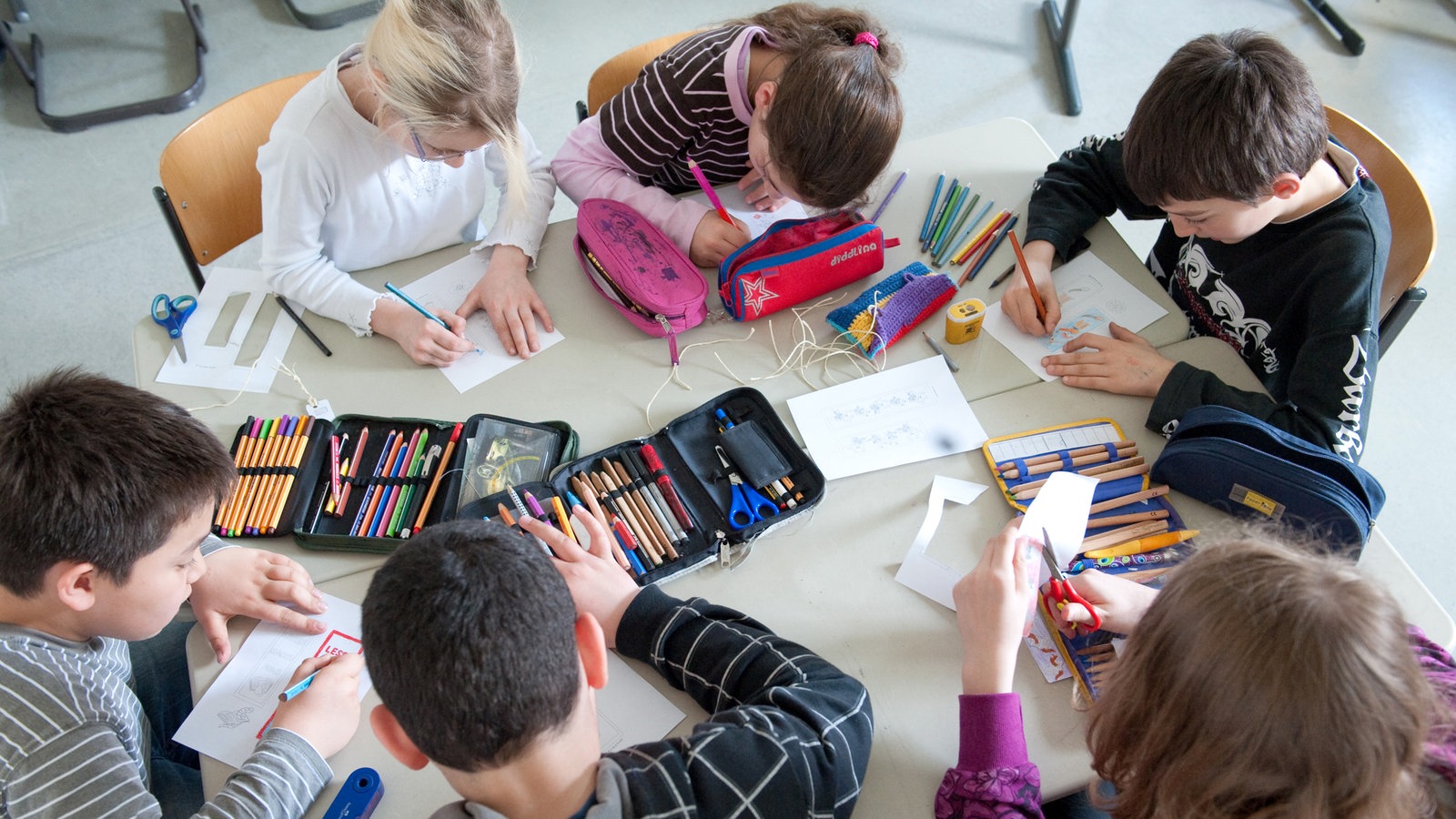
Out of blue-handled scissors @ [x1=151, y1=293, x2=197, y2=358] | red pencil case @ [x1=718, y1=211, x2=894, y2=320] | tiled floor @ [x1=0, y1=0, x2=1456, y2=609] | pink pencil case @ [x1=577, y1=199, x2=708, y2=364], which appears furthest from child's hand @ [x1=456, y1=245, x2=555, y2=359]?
tiled floor @ [x1=0, y1=0, x2=1456, y2=609]

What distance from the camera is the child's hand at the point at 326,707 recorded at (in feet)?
3.53

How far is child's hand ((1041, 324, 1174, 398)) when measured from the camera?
1.44m

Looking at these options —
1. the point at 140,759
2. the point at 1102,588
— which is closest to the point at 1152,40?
the point at 1102,588

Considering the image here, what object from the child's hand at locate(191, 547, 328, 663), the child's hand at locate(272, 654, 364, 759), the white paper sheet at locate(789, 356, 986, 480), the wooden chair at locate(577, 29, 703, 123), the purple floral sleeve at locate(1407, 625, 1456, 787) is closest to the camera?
the purple floral sleeve at locate(1407, 625, 1456, 787)

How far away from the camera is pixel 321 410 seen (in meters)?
1.43

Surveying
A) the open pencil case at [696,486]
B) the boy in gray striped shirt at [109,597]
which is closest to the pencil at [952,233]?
the open pencil case at [696,486]

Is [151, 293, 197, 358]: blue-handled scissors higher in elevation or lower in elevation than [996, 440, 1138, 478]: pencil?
lower

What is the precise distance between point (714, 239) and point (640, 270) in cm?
17

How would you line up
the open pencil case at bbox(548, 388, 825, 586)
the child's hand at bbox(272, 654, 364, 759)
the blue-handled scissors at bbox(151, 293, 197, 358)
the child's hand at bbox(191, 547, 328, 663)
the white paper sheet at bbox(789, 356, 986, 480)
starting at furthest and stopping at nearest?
the blue-handled scissors at bbox(151, 293, 197, 358), the white paper sheet at bbox(789, 356, 986, 480), the open pencil case at bbox(548, 388, 825, 586), the child's hand at bbox(191, 547, 328, 663), the child's hand at bbox(272, 654, 364, 759)

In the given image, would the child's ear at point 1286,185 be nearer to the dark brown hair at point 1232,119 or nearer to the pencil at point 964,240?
the dark brown hair at point 1232,119

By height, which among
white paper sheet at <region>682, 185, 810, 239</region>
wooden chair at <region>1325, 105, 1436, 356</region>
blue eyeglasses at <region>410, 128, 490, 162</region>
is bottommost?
white paper sheet at <region>682, 185, 810, 239</region>

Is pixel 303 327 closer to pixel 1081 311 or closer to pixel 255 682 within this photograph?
pixel 255 682

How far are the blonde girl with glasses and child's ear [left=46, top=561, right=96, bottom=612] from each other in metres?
0.56

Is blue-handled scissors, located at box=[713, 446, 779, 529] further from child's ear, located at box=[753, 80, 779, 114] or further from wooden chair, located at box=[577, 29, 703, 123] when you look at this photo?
wooden chair, located at box=[577, 29, 703, 123]
